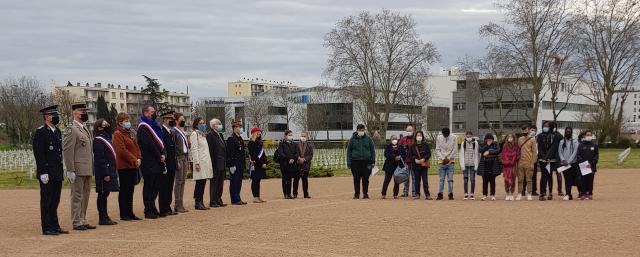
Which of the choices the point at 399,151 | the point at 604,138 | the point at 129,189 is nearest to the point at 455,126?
the point at 604,138

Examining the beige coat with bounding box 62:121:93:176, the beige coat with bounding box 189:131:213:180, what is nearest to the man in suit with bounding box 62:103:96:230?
the beige coat with bounding box 62:121:93:176

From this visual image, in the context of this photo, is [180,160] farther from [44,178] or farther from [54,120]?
[44,178]

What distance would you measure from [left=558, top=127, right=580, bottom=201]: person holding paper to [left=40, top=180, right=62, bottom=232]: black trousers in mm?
10789

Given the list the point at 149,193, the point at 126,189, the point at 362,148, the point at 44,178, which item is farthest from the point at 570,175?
the point at 44,178

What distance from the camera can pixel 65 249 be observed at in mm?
8289

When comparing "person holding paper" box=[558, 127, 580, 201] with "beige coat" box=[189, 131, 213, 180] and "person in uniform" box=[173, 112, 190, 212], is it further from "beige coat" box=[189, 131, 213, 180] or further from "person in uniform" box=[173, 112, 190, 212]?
"person in uniform" box=[173, 112, 190, 212]

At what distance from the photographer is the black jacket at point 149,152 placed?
37.4ft

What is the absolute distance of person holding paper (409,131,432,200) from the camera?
15609 millimetres

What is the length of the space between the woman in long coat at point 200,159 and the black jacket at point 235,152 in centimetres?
79

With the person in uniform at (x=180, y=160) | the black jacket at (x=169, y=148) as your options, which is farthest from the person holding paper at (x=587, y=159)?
the black jacket at (x=169, y=148)

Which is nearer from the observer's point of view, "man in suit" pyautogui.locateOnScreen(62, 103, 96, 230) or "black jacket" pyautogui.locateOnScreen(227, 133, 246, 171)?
Result: "man in suit" pyautogui.locateOnScreen(62, 103, 96, 230)

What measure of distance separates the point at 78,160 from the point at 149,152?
1.60m

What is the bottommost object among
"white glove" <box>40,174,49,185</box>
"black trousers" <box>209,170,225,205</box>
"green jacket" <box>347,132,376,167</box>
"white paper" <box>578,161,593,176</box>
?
"black trousers" <box>209,170,225,205</box>

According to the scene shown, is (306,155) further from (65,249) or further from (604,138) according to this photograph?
(604,138)
